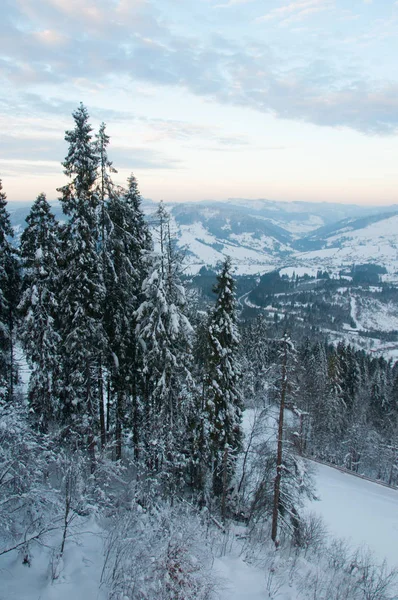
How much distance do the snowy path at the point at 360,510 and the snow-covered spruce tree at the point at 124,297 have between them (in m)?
17.7

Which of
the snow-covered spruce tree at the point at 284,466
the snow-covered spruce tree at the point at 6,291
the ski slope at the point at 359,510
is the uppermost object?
the snow-covered spruce tree at the point at 6,291

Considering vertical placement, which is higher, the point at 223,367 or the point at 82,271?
the point at 82,271

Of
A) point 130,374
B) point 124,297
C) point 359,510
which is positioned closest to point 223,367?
point 130,374

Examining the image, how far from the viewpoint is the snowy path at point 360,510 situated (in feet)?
79.9

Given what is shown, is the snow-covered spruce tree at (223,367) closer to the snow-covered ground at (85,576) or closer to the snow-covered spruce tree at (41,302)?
the snow-covered ground at (85,576)

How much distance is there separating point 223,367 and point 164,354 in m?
3.36

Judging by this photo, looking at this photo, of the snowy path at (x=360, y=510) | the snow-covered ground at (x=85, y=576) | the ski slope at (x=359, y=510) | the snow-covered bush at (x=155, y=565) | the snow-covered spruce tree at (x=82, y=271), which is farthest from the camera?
the snowy path at (x=360, y=510)

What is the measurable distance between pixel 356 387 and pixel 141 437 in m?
48.9

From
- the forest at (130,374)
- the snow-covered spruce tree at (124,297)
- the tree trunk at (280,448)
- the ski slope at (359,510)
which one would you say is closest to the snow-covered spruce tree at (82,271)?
the forest at (130,374)

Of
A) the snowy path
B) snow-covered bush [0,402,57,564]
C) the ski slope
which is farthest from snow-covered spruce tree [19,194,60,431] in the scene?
the snowy path

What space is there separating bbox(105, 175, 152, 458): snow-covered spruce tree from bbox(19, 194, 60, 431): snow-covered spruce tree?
2.49m

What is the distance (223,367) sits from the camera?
18.0 metres

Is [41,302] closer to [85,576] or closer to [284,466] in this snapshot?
[85,576]

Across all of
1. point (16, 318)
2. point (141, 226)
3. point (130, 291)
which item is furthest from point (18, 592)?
point (141, 226)
